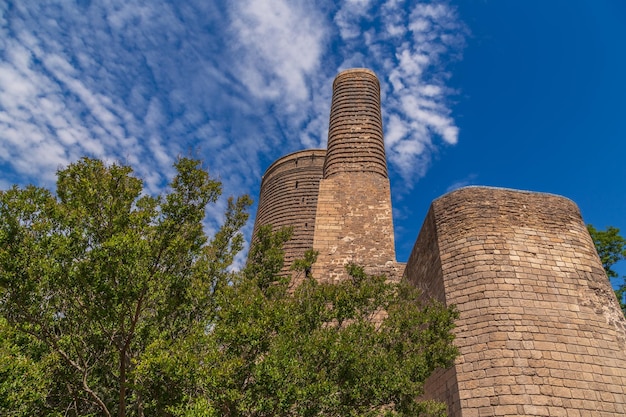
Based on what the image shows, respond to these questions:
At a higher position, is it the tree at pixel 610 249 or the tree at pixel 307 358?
the tree at pixel 610 249

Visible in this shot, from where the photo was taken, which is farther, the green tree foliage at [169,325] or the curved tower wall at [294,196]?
the curved tower wall at [294,196]

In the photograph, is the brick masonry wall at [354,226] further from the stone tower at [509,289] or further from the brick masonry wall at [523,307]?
the brick masonry wall at [523,307]

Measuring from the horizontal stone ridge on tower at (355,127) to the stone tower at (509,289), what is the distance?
1.20 metres

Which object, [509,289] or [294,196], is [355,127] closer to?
[294,196]

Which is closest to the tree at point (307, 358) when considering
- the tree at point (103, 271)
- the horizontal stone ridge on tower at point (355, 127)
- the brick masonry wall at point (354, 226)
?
the tree at point (103, 271)

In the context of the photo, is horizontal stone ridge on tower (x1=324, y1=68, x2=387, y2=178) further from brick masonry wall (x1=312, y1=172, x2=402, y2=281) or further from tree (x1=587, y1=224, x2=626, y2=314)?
tree (x1=587, y1=224, x2=626, y2=314)

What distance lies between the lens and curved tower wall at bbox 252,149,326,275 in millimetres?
13852

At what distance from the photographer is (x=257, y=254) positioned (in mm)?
6484

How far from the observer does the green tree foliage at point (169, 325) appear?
408 cm

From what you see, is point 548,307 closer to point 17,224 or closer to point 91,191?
point 91,191

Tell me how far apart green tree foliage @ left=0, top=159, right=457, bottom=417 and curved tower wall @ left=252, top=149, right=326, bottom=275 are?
7.84 m

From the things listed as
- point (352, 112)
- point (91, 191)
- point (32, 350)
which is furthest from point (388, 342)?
point (352, 112)

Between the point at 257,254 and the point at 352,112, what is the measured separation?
21.6ft

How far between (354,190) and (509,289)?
4781 mm
